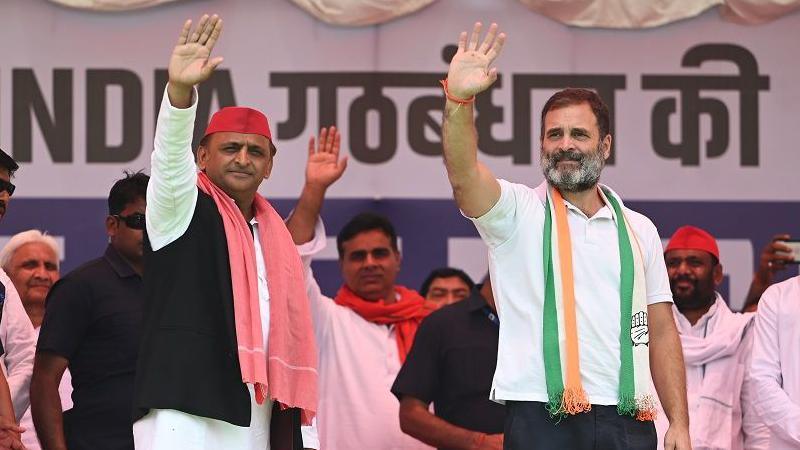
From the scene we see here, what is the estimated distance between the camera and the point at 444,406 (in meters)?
6.05

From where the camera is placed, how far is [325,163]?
19.2 feet

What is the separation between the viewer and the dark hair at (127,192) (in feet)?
17.8

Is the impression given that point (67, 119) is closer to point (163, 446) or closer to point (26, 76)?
point (26, 76)

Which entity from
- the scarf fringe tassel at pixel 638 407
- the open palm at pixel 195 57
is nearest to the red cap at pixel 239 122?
the open palm at pixel 195 57

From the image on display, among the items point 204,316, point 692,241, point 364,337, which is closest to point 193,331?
point 204,316

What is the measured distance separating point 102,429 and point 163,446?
1.00 meters

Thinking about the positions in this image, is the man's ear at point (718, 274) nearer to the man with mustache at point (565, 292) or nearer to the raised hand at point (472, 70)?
the man with mustache at point (565, 292)

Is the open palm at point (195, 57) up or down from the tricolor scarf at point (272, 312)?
up

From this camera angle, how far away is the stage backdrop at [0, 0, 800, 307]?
714 cm

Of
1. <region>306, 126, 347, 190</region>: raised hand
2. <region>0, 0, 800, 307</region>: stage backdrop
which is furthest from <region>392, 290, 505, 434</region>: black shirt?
<region>0, 0, 800, 307</region>: stage backdrop

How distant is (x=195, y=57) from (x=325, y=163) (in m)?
1.68

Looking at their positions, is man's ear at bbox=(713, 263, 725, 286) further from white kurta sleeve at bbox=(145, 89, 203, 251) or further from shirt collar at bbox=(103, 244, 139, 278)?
white kurta sleeve at bbox=(145, 89, 203, 251)

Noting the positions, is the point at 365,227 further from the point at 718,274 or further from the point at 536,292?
the point at 536,292

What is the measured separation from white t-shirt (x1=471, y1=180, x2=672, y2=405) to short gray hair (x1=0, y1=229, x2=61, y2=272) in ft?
9.77
